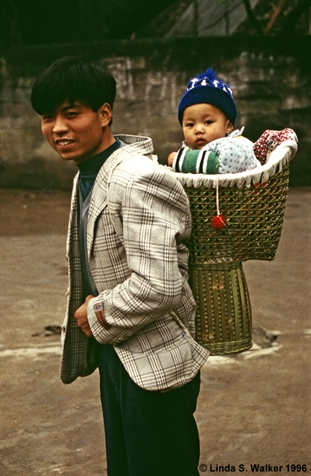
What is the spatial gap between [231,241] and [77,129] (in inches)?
22.4

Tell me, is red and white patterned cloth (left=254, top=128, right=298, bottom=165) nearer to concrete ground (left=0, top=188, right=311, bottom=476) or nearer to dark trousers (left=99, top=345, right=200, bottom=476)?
dark trousers (left=99, top=345, right=200, bottom=476)

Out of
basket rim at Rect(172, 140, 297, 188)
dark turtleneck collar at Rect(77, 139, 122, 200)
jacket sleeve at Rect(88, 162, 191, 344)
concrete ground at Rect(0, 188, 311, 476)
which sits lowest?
Answer: concrete ground at Rect(0, 188, 311, 476)

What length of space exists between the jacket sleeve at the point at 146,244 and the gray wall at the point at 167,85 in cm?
725

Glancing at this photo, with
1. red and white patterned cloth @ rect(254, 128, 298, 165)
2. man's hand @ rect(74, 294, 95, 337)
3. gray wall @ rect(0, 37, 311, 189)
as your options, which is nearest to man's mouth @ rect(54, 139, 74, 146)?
man's hand @ rect(74, 294, 95, 337)

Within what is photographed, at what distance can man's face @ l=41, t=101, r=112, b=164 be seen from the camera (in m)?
2.42

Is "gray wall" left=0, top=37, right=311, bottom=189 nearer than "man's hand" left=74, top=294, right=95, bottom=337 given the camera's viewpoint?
No

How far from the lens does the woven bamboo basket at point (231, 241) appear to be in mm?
2455

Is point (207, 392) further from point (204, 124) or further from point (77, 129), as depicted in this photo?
point (77, 129)

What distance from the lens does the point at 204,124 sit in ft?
Result: 9.25

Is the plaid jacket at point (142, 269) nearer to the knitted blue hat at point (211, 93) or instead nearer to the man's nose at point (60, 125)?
the man's nose at point (60, 125)

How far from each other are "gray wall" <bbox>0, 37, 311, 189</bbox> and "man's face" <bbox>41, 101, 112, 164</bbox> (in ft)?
23.2

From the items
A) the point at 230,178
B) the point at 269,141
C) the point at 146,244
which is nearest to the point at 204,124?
the point at 269,141

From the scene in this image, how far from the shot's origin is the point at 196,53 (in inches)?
379

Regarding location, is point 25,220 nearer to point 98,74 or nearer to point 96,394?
point 96,394
